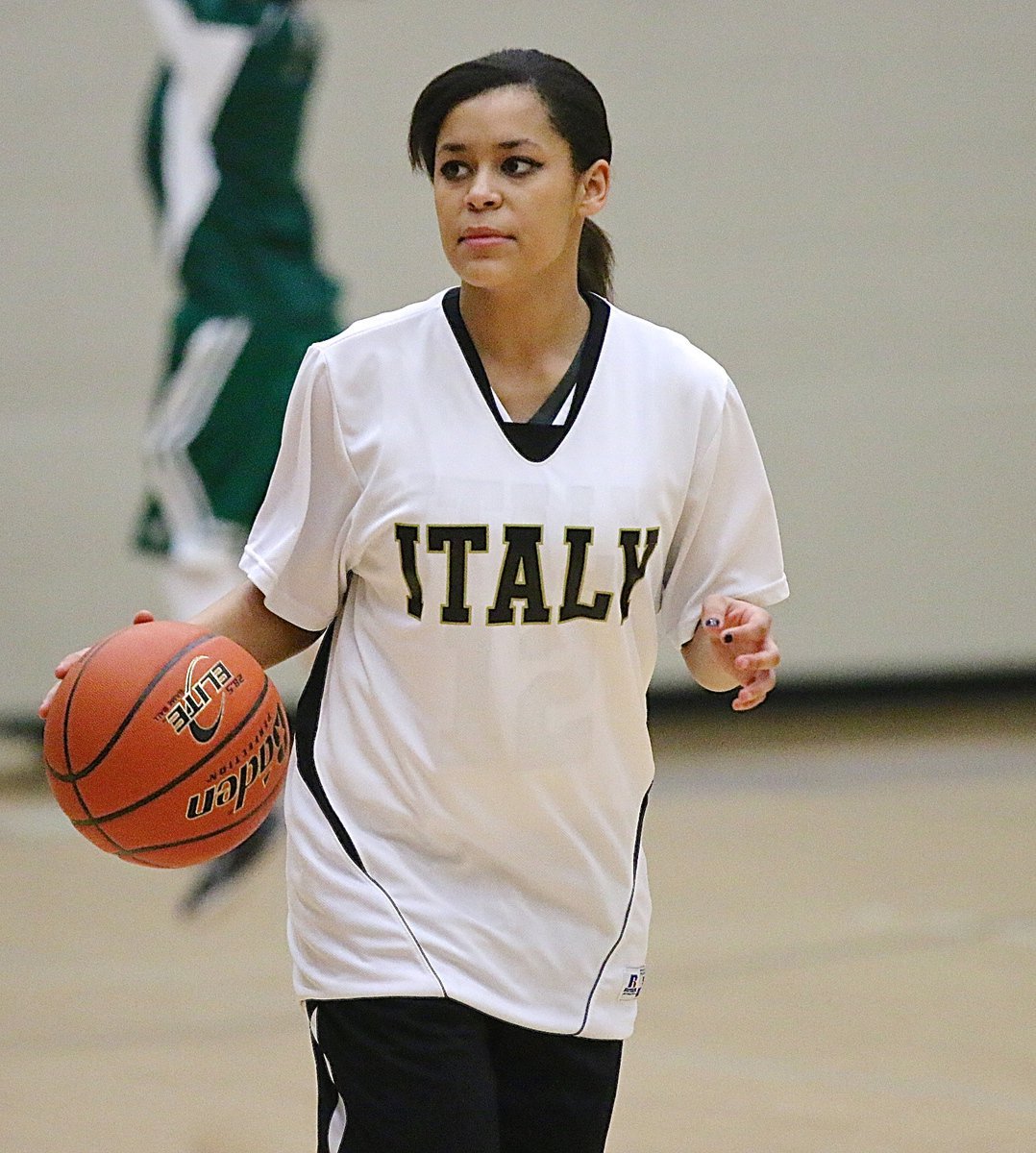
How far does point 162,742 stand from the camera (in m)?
2.23

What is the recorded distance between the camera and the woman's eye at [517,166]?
2225 mm

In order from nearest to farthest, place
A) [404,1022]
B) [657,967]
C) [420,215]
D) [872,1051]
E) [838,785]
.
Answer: [404,1022]
[872,1051]
[657,967]
[838,785]
[420,215]

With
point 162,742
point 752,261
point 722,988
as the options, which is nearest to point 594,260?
point 162,742

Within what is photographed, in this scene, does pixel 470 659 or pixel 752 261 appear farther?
pixel 752 261

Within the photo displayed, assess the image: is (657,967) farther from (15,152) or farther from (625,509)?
(15,152)

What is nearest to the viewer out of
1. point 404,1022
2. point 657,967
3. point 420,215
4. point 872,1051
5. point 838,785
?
point 404,1022

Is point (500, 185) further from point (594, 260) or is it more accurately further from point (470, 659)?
point (470, 659)

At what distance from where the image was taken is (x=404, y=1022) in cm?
217

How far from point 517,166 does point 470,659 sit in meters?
0.60

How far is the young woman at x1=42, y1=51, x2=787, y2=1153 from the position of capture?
2211mm

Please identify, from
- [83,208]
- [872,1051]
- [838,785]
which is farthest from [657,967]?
[83,208]

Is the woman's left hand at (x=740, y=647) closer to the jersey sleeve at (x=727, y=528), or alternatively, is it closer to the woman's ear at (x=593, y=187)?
the jersey sleeve at (x=727, y=528)

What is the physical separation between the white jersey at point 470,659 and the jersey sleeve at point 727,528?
3cm

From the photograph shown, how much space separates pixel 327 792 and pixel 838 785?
4.80 meters
